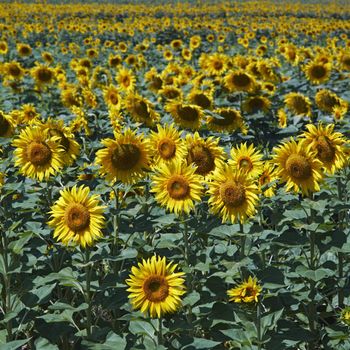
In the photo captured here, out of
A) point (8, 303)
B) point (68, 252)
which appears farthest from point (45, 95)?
point (8, 303)

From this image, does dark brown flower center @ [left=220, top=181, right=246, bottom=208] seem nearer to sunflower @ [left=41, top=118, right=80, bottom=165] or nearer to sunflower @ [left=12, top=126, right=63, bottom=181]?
sunflower @ [left=12, top=126, right=63, bottom=181]

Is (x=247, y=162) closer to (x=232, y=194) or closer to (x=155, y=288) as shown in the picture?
(x=232, y=194)

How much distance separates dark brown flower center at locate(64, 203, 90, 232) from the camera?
3.59 metres

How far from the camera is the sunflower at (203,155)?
4.17 metres

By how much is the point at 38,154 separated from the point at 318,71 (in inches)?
245

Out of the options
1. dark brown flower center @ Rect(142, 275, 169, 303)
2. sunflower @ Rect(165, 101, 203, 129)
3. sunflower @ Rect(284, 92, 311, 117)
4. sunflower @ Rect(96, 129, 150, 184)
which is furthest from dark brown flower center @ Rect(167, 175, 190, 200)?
sunflower @ Rect(284, 92, 311, 117)

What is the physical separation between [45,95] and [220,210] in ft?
27.0

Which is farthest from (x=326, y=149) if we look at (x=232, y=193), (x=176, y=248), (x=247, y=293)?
(x=176, y=248)

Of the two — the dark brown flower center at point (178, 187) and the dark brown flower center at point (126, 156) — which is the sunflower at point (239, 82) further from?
the dark brown flower center at point (178, 187)

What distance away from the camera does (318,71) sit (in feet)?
30.1

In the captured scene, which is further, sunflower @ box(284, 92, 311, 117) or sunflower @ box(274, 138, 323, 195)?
sunflower @ box(284, 92, 311, 117)

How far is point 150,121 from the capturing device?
605 centimetres

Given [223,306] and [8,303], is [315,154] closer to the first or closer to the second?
[223,306]

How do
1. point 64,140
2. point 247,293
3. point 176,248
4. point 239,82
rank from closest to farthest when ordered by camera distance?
point 247,293
point 176,248
point 64,140
point 239,82
